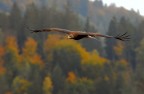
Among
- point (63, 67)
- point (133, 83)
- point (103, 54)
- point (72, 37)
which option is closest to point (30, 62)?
point (63, 67)

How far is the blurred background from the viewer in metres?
88.1

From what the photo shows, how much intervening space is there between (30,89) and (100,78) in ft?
32.1

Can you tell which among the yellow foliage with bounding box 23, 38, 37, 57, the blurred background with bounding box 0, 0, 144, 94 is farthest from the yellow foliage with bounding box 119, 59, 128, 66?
the yellow foliage with bounding box 23, 38, 37, 57

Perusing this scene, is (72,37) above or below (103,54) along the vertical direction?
above

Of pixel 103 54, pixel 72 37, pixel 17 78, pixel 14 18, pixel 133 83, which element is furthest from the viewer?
pixel 14 18

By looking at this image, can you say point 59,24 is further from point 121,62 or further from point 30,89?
point 30,89

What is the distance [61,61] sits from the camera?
100 metres

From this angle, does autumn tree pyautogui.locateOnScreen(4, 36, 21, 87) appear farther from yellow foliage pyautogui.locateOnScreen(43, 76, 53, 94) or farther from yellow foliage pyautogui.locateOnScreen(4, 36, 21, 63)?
yellow foliage pyautogui.locateOnScreen(43, 76, 53, 94)

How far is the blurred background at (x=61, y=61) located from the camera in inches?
3469

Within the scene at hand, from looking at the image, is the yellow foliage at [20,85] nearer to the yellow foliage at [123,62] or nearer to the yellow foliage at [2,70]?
the yellow foliage at [2,70]

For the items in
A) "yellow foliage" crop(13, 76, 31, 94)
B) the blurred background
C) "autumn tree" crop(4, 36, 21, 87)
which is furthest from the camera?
"autumn tree" crop(4, 36, 21, 87)

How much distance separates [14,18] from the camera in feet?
422

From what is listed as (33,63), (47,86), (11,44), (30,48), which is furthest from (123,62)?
(11,44)

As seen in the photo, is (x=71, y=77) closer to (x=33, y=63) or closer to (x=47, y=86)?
(x=47, y=86)
